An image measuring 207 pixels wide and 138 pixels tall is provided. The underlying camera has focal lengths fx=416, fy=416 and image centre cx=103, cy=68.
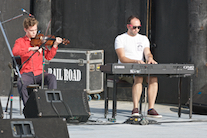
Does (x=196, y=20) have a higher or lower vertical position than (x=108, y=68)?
higher

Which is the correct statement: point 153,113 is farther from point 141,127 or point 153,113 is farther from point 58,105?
point 58,105

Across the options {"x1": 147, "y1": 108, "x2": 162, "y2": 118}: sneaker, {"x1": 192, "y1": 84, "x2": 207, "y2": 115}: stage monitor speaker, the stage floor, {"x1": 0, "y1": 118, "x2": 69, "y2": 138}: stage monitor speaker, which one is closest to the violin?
the stage floor

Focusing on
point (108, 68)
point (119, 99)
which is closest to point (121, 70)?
point (108, 68)

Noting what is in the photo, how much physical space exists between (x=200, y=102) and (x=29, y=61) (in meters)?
2.34

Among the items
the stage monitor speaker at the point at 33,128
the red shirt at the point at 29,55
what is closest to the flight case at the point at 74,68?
the red shirt at the point at 29,55

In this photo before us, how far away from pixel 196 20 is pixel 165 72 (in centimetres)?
180

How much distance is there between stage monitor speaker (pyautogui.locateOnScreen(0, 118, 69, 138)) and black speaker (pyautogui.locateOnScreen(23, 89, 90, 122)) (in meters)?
1.03

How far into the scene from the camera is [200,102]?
564cm

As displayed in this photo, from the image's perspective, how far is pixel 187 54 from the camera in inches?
264

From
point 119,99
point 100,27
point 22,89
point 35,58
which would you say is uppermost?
point 100,27

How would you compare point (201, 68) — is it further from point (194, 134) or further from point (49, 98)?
point (49, 98)

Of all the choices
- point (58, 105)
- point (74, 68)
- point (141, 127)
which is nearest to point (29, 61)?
point (58, 105)

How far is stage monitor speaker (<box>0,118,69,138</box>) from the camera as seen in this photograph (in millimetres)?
2760

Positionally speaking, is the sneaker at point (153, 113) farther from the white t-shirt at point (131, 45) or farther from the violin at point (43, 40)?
the violin at point (43, 40)
